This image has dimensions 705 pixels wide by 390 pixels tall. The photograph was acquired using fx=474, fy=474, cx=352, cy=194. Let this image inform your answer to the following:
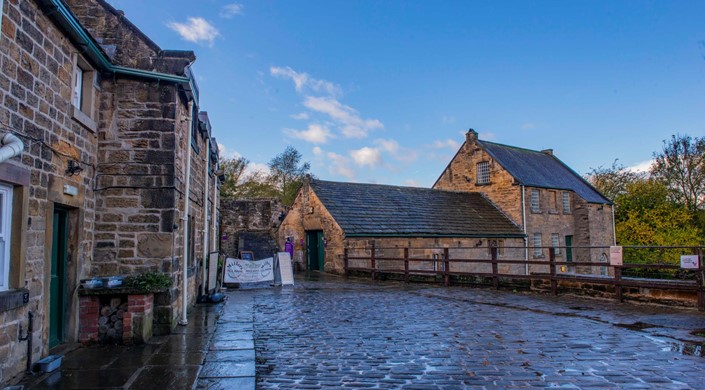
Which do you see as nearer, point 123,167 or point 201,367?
point 201,367

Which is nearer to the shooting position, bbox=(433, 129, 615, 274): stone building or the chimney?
bbox=(433, 129, 615, 274): stone building

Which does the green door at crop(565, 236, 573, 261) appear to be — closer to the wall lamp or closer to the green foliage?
the green foliage

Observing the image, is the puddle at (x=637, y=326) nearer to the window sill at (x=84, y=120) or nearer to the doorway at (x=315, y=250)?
the window sill at (x=84, y=120)

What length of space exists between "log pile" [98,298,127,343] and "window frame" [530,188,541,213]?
85.4 ft

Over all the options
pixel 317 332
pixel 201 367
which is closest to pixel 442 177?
pixel 317 332

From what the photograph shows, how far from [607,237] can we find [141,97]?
109 feet

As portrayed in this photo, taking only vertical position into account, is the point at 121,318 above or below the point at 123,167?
below

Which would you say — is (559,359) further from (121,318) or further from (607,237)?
(607,237)

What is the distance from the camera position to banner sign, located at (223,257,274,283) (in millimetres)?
15125

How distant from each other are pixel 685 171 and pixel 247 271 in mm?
36567

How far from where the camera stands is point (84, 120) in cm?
674

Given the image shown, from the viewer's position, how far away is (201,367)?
5.56m

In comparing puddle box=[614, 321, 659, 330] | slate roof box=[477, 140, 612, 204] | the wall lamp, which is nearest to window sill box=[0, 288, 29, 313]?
the wall lamp

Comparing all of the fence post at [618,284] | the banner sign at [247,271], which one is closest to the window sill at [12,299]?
the banner sign at [247,271]
